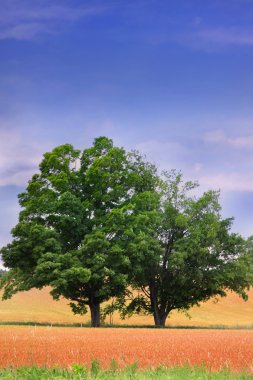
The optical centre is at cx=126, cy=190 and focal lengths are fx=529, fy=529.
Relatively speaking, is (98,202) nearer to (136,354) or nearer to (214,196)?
(214,196)

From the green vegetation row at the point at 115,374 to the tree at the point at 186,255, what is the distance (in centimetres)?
3364

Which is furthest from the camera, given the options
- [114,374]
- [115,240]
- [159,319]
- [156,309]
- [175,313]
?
[175,313]

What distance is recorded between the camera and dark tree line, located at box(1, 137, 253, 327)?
40.0m

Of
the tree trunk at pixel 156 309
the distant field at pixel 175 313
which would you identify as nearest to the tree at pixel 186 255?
the tree trunk at pixel 156 309

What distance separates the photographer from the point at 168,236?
4994cm

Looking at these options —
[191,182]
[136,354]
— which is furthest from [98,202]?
[136,354]

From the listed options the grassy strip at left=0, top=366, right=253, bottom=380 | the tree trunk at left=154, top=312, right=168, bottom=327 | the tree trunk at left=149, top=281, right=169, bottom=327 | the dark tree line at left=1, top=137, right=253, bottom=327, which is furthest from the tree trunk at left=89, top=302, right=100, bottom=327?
the grassy strip at left=0, top=366, right=253, bottom=380

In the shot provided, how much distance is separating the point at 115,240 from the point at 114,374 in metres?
31.5

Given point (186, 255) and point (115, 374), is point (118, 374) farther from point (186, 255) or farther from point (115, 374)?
point (186, 255)

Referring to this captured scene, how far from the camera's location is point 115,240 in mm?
41938

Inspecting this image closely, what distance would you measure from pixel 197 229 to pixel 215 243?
86.0 inches

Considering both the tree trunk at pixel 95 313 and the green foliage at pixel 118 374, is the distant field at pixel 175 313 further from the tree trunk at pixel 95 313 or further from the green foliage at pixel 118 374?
the green foliage at pixel 118 374

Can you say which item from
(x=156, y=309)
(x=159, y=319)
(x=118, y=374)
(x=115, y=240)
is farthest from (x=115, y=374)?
(x=159, y=319)

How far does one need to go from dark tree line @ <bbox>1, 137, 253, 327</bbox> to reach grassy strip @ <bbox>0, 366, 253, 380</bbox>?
26.2m
